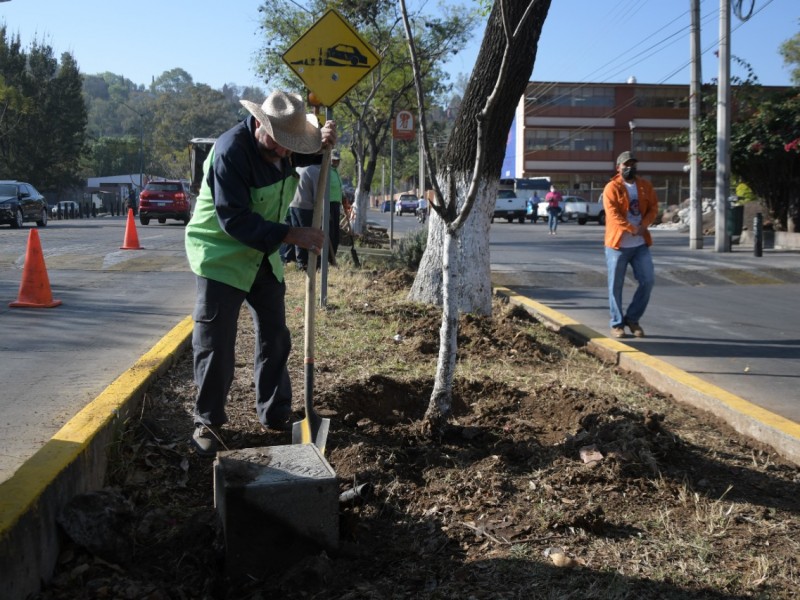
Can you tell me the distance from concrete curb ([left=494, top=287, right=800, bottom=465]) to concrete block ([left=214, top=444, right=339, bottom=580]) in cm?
243

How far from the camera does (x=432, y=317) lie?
26.2 ft

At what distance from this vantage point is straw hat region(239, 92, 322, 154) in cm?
409

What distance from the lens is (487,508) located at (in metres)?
3.46

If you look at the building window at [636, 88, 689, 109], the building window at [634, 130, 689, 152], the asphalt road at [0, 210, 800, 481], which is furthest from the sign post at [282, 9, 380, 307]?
the building window at [634, 130, 689, 152]

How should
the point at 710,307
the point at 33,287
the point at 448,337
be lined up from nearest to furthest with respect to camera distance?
the point at 448,337 < the point at 33,287 < the point at 710,307

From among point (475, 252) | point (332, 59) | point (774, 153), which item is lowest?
point (475, 252)

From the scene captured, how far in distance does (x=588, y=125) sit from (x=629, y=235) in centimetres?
7180

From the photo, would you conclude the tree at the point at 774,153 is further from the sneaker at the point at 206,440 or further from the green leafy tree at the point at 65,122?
the green leafy tree at the point at 65,122

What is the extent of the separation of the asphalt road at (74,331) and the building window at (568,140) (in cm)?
6475

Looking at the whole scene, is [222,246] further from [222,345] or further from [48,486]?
[48,486]

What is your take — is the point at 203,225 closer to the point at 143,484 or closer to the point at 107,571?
Result: the point at 143,484

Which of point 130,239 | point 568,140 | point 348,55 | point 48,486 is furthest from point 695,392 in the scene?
point 568,140

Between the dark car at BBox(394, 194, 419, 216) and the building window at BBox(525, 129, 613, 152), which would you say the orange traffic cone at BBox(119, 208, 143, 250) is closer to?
the dark car at BBox(394, 194, 419, 216)

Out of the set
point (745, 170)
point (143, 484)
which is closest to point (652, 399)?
point (143, 484)
